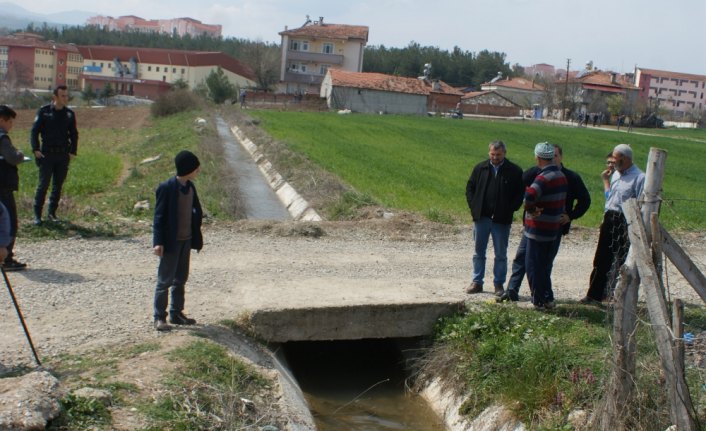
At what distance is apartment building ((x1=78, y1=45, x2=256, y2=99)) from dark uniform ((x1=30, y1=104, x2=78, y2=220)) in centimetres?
9159

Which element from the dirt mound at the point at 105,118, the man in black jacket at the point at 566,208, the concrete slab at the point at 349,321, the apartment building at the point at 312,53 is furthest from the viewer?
the apartment building at the point at 312,53

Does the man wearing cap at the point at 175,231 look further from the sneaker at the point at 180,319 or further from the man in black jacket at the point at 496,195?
the man in black jacket at the point at 496,195

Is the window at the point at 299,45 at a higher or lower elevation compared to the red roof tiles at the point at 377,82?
higher

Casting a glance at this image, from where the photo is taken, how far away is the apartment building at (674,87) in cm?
13775

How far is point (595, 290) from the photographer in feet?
32.1

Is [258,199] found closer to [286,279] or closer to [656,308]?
[286,279]

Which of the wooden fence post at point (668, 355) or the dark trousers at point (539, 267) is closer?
the wooden fence post at point (668, 355)

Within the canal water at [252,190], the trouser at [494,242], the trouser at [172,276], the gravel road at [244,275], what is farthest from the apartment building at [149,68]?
the trouser at [172,276]

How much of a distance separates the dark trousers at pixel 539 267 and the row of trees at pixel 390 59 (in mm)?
99267

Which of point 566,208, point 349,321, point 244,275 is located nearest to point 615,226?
point 566,208

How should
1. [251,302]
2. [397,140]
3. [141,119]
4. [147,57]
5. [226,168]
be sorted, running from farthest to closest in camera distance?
[147,57] → [141,119] → [397,140] → [226,168] → [251,302]

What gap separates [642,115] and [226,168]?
233ft

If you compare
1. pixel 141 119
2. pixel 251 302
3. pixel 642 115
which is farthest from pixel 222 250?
pixel 642 115

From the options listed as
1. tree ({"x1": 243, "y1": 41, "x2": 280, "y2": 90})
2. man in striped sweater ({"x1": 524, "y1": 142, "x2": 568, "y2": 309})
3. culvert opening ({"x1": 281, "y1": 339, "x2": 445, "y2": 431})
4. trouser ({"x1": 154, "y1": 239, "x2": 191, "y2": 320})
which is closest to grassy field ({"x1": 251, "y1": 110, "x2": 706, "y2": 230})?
man in striped sweater ({"x1": 524, "y1": 142, "x2": 568, "y2": 309})
